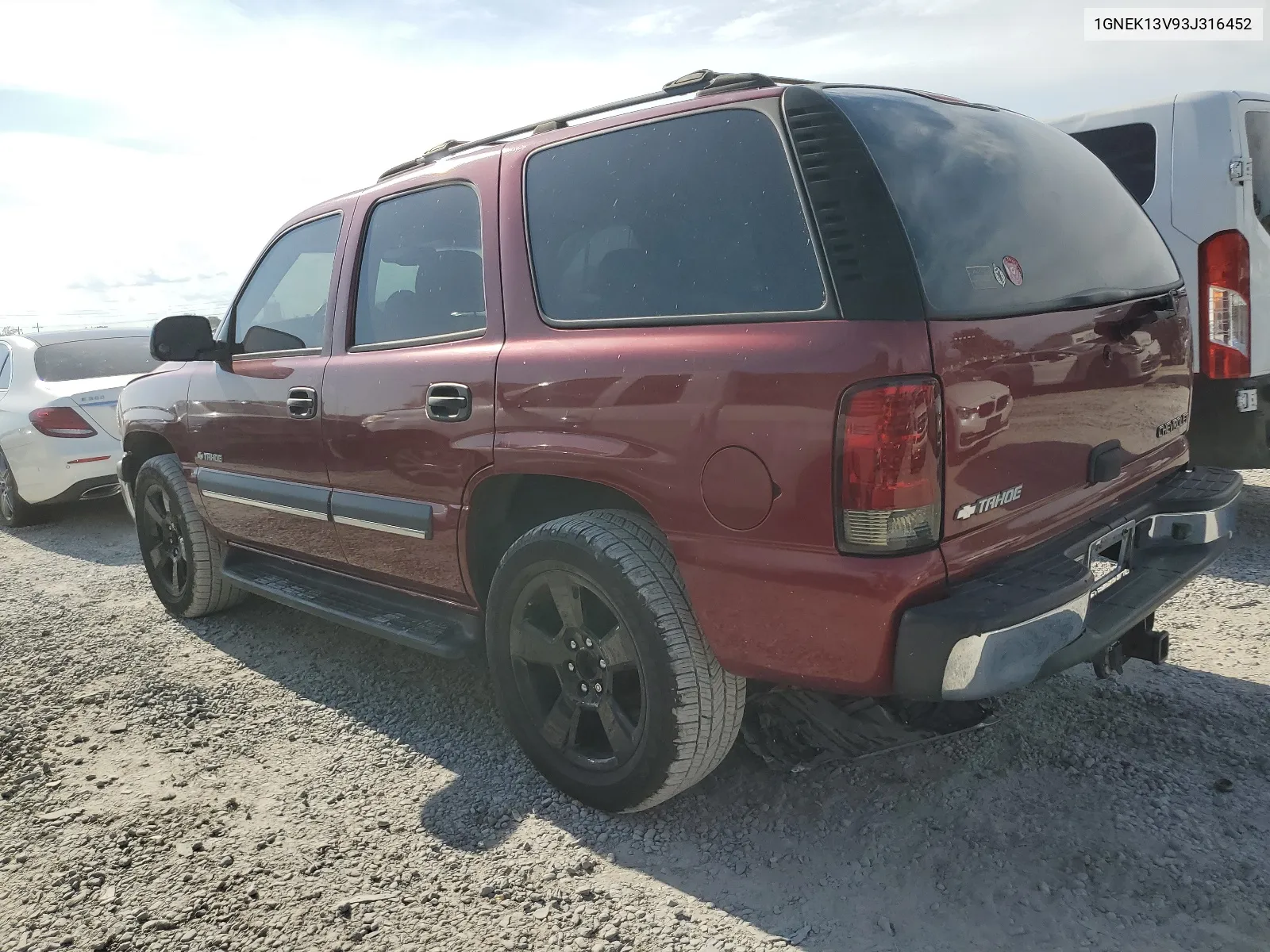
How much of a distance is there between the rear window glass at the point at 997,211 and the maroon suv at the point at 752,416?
1cm

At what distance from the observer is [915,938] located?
2.07 m

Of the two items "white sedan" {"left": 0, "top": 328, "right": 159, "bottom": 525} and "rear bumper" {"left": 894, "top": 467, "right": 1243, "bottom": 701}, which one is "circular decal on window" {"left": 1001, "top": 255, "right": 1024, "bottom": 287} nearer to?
"rear bumper" {"left": 894, "top": 467, "right": 1243, "bottom": 701}

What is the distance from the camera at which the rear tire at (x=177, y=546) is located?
4.34 meters

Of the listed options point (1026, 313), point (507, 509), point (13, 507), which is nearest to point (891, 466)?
point (1026, 313)

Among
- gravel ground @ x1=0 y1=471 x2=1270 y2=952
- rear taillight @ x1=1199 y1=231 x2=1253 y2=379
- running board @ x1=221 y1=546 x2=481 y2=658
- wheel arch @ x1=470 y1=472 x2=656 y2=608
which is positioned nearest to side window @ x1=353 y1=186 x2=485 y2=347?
wheel arch @ x1=470 y1=472 x2=656 y2=608

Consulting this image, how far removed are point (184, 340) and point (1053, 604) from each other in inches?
133

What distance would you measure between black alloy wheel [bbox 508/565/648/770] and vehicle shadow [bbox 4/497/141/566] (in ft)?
A: 13.9

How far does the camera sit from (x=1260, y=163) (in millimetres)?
4574

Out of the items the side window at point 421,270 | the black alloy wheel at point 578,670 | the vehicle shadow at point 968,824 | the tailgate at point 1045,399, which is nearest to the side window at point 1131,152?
the tailgate at point 1045,399

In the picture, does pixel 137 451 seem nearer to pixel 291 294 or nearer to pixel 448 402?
pixel 291 294

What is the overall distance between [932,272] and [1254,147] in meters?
3.61

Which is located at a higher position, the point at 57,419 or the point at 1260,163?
the point at 1260,163

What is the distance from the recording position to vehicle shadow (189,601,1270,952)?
2.12 metres

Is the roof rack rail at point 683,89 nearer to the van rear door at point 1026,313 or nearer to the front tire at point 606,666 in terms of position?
the van rear door at point 1026,313
